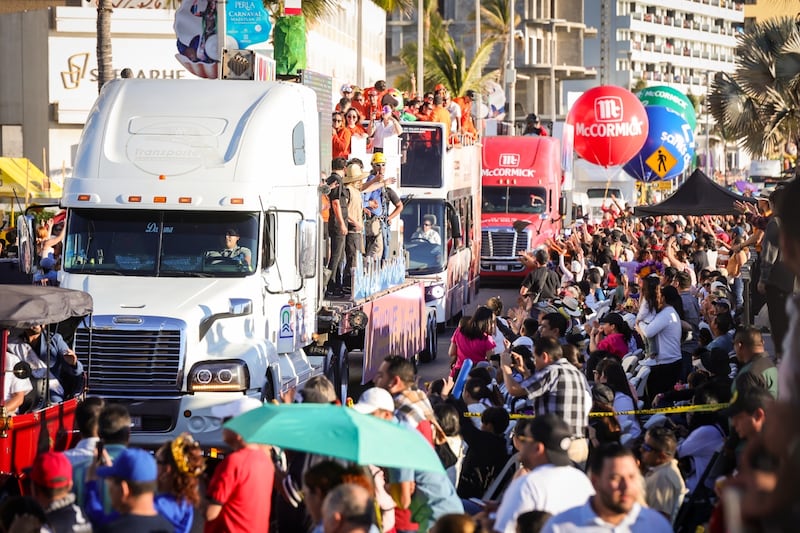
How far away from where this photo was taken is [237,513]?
8.22 m

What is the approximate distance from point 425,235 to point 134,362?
11.6 meters

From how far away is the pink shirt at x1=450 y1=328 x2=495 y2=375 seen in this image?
15.5 meters

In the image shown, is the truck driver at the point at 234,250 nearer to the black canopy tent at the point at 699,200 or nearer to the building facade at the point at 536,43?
the black canopy tent at the point at 699,200

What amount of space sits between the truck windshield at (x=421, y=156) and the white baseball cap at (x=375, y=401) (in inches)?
634

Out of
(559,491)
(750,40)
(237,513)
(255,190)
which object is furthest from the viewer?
(750,40)

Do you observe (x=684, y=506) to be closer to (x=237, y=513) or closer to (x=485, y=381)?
(x=237, y=513)

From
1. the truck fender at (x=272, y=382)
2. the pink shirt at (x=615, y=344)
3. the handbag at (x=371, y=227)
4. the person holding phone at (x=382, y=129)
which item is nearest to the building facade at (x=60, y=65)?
the person holding phone at (x=382, y=129)

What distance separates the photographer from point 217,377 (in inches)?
539

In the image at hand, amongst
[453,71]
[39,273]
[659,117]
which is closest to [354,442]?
[39,273]

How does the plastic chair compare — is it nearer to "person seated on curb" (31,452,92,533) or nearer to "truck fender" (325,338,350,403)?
"truck fender" (325,338,350,403)

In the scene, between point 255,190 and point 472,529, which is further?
point 255,190

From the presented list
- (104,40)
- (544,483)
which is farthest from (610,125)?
(544,483)

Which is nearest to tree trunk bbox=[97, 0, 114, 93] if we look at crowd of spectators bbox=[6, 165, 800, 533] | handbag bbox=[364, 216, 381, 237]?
handbag bbox=[364, 216, 381, 237]

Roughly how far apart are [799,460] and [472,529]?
3149 millimetres
